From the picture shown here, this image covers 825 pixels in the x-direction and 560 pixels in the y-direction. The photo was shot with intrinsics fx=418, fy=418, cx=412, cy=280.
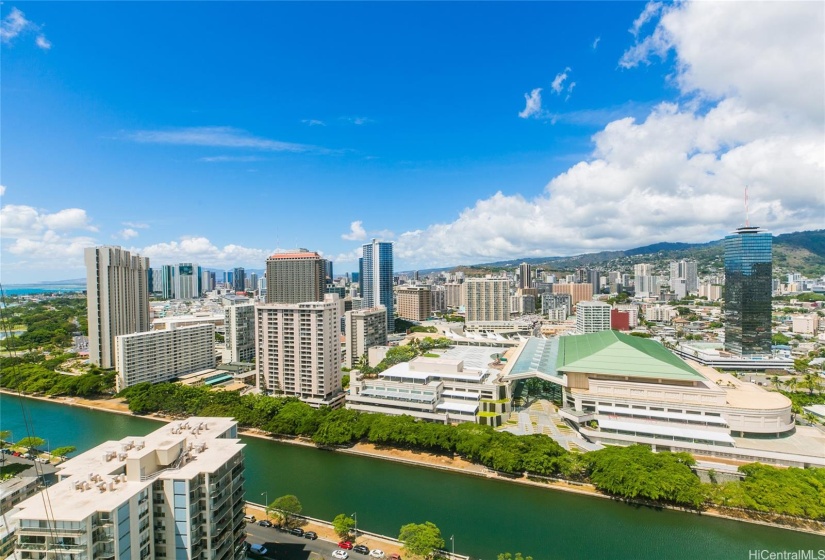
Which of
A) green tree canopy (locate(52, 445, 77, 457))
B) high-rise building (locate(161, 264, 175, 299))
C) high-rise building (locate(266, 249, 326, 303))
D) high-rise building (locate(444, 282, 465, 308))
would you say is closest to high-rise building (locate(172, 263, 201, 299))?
high-rise building (locate(161, 264, 175, 299))

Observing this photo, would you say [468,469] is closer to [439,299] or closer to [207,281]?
[439,299]

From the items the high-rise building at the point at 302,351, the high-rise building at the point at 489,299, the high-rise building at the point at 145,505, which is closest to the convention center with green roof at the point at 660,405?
the high-rise building at the point at 302,351

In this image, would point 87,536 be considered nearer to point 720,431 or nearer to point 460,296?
point 720,431

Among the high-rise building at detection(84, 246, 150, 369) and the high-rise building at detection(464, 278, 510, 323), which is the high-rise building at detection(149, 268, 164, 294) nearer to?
the high-rise building at detection(84, 246, 150, 369)

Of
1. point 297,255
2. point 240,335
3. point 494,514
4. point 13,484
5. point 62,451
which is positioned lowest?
point 494,514

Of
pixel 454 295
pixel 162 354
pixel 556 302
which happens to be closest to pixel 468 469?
pixel 162 354
